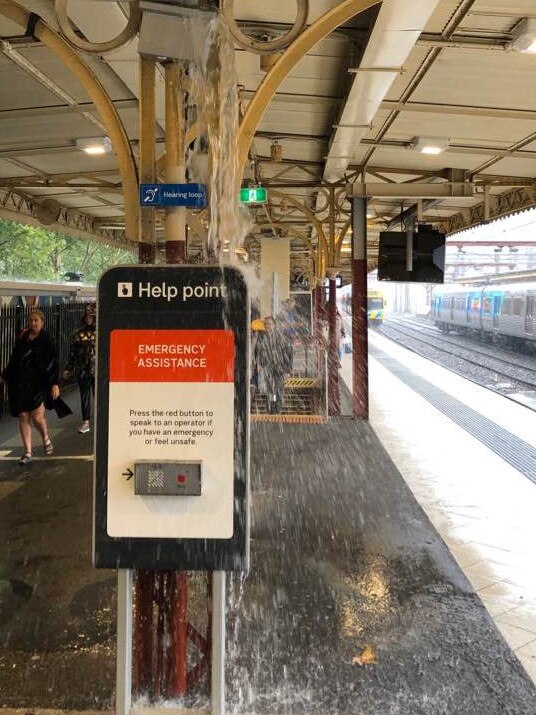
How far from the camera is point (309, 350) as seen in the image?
15.9m

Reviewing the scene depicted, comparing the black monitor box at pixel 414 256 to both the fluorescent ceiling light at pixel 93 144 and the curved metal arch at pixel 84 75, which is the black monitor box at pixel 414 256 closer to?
the fluorescent ceiling light at pixel 93 144

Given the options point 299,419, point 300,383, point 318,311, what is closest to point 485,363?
point 318,311

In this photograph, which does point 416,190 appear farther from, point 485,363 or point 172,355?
point 485,363

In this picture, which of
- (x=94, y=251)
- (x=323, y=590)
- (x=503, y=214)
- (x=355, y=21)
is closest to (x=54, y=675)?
(x=323, y=590)

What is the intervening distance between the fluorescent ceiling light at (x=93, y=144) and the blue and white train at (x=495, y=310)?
19.0m

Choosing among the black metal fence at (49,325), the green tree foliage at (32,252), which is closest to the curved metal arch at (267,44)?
the black metal fence at (49,325)

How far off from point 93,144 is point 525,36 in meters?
4.75

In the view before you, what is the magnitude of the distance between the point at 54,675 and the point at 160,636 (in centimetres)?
95

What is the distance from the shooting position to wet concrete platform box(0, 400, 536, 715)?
3.11 meters

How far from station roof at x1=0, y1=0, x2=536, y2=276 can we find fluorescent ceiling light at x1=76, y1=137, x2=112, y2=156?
7cm

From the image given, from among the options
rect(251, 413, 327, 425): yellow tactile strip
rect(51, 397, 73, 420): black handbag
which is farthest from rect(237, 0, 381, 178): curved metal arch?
rect(251, 413, 327, 425): yellow tactile strip

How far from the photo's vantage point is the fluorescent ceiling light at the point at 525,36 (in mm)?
3920

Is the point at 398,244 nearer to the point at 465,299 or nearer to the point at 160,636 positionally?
the point at 160,636

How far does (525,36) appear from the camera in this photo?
4012 mm
